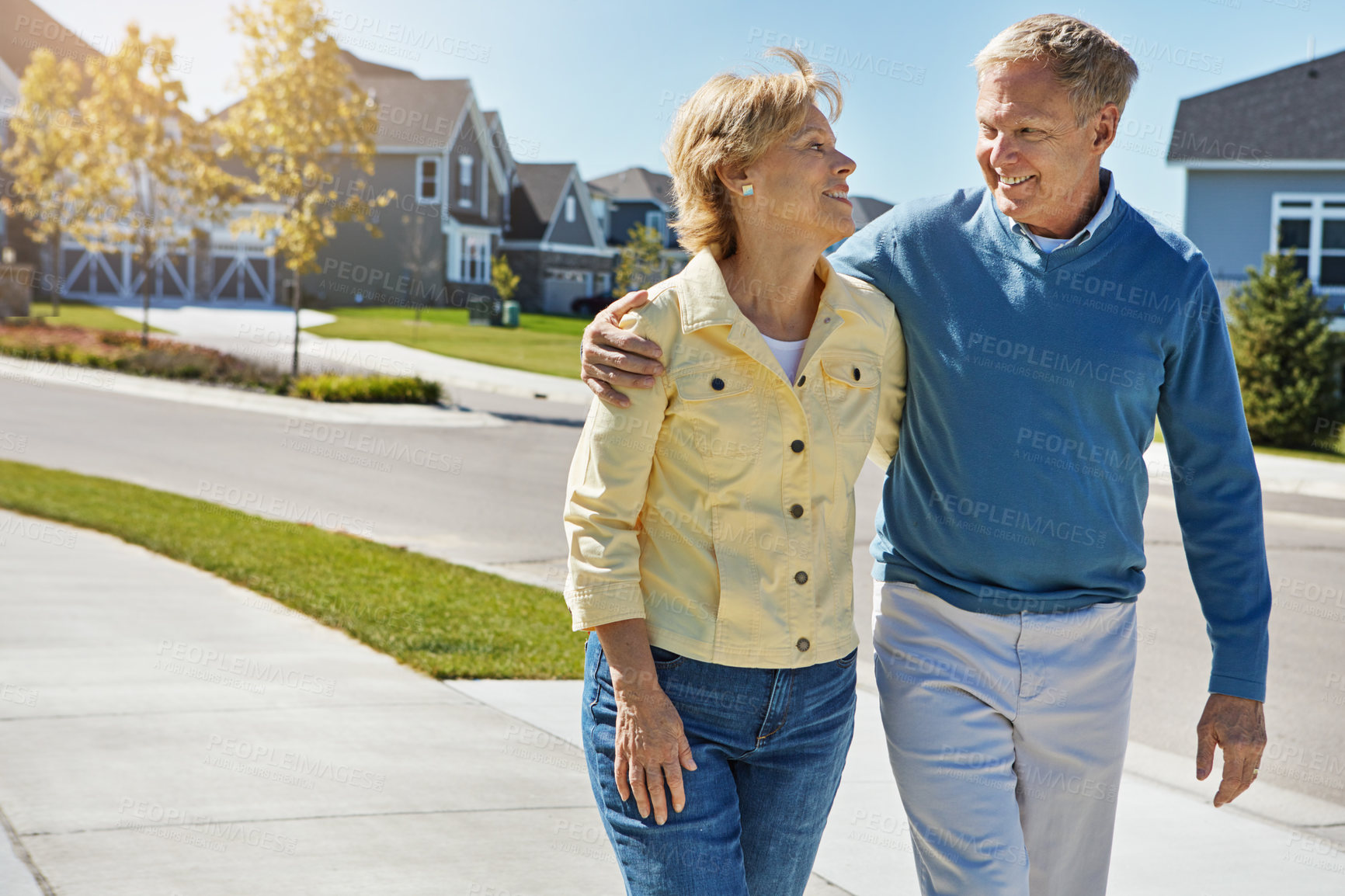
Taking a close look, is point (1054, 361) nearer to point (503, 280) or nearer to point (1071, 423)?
point (1071, 423)

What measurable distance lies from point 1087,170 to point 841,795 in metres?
2.88

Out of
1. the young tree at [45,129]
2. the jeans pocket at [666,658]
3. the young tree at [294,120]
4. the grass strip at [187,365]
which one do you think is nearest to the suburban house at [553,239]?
the young tree at [45,129]

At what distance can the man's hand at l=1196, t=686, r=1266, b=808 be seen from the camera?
267cm

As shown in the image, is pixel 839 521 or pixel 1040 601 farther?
pixel 1040 601

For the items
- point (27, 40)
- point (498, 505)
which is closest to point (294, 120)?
point (498, 505)

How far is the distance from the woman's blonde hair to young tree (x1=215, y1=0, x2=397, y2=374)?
21.9 metres

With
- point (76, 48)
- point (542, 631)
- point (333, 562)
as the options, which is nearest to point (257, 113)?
point (333, 562)

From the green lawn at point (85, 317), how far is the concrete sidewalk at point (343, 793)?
3092cm

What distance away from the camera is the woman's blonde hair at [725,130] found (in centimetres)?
234

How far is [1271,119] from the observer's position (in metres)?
→ 27.6

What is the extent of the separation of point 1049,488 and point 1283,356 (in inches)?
811

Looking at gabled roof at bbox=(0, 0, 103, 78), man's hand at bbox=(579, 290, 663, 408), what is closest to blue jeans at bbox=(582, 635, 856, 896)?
man's hand at bbox=(579, 290, 663, 408)

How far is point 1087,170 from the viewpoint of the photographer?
2699 millimetres

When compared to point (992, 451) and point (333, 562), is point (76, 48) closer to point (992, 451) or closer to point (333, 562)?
point (333, 562)
